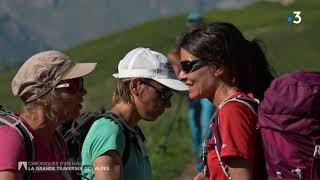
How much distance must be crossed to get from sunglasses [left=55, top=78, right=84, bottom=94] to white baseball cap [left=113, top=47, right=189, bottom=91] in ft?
1.51

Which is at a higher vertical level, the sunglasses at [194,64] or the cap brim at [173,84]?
the sunglasses at [194,64]

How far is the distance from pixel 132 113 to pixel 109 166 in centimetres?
51

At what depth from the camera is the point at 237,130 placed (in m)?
4.67

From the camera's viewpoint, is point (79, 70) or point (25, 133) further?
point (79, 70)

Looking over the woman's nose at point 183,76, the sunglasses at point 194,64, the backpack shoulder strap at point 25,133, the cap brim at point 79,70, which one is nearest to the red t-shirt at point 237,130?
the sunglasses at point 194,64

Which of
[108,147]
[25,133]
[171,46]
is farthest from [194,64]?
[171,46]

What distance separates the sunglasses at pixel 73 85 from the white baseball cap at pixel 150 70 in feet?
1.51

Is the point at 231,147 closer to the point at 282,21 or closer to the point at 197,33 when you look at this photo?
the point at 197,33

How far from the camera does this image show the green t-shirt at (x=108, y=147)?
5.07m

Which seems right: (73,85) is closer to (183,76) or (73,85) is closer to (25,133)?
(25,133)

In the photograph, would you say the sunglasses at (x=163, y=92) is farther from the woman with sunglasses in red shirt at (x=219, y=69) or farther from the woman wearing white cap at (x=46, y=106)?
the woman wearing white cap at (x=46, y=106)

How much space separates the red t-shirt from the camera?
4.64 meters

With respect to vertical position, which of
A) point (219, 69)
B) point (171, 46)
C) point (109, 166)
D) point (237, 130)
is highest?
point (219, 69)

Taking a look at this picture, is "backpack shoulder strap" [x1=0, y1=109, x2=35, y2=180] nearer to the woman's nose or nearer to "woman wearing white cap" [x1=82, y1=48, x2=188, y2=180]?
"woman wearing white cap" [x1=82, y1=48, x2=188, y2=180]
